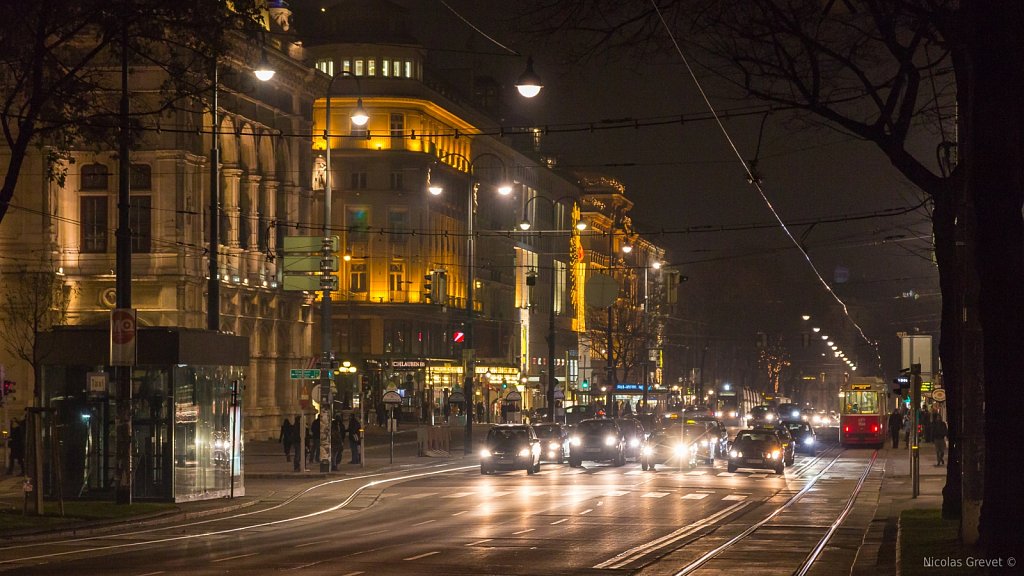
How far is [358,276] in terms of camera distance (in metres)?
100

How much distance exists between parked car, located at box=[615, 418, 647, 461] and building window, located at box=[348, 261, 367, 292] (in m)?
42.9

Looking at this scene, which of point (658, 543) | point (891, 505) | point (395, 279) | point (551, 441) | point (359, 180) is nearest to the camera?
point (658, 543)

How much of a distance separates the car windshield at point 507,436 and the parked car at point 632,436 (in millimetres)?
9133

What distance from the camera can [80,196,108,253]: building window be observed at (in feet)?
209

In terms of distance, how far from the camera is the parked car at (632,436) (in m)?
57.9

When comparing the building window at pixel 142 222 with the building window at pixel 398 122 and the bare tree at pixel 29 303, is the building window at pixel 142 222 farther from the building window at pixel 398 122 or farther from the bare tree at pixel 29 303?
the building window at pixel 398 122

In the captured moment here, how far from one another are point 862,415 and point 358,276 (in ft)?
126

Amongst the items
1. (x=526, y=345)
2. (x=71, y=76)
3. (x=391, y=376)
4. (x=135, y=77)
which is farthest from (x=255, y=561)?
(x=526, y=345)

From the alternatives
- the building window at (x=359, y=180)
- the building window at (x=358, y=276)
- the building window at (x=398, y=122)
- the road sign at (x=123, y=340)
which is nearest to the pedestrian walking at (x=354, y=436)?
the road sign at (x=123, y=340)

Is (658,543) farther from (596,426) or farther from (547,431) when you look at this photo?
(547,431)

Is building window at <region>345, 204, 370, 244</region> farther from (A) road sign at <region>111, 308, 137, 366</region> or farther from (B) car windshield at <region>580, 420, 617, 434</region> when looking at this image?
(A) road sign at <region>111, 308, 137, 366</region>

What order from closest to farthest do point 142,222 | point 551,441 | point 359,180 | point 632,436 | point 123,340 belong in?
point 123,340
point 551,441
point 632,436
point 142,222
point 359,180

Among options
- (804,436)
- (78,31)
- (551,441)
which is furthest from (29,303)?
(804,436)

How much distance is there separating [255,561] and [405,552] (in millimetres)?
2439
